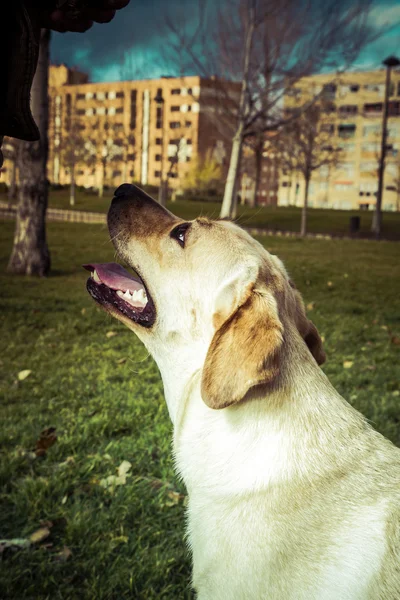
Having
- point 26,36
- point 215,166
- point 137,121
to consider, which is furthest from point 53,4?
point 137,121

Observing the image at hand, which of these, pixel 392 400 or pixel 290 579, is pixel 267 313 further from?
pixel 392 400

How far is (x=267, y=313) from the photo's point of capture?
204cm

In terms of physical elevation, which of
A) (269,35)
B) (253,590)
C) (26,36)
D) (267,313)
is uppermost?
(269,35)

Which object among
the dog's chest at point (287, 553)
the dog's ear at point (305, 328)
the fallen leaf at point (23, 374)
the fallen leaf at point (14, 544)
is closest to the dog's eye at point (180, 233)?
the dog's ear at point (305, 328)

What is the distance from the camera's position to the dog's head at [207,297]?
1967mm

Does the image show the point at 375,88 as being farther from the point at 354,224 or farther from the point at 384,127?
the point at 354,224

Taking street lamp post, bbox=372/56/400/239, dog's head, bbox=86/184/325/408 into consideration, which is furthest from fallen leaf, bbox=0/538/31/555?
street lamp post, bbox=372/56/400/239

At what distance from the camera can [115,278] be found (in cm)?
287

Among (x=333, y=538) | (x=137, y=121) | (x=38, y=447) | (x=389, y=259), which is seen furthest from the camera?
(x=137, y=121)

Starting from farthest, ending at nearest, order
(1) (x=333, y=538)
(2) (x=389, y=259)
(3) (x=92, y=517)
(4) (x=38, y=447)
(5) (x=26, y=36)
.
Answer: (2) (x=389, y=259), (4) (x=38, y=447), (3) (x=92, y=517), (1) (x=333, y=538), (5) (x=26, y=36)

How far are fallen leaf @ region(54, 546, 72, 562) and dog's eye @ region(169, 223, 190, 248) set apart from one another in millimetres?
1785

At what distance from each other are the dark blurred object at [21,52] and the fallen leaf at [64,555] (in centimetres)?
212

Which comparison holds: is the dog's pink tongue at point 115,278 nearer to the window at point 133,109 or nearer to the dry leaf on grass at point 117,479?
the dry leaf on grass at point 117,479

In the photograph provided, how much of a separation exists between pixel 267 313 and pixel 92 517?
1.92m
